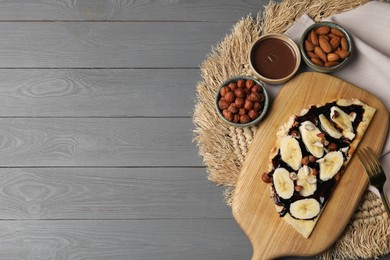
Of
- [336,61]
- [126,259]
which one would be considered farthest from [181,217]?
[336,61]

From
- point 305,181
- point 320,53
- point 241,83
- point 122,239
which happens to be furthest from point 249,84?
point 122,239

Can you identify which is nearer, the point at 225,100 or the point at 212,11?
the point at 225,100

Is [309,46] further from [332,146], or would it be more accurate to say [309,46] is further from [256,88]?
[332,146]

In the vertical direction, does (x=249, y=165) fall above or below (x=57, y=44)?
below

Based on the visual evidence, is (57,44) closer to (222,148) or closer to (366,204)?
(222,148)

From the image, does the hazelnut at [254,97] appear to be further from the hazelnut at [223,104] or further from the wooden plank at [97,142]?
the wooden plank at [97,142]

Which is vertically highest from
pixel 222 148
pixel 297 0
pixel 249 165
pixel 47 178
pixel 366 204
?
pixel 47 178

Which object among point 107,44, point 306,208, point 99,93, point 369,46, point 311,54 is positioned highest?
point 107,44

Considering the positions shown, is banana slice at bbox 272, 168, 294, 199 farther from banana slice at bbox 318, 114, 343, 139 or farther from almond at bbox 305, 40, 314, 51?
almond at bbox 305, 40, 314, 51
